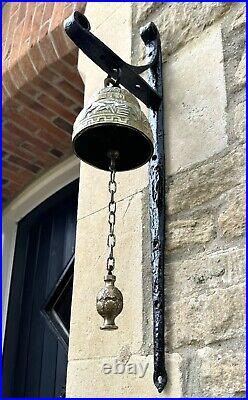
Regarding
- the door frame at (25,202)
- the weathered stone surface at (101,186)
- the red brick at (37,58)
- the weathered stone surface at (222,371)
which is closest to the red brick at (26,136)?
the door frame at (25,202)

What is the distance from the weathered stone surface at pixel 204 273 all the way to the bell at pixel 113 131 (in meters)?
0.29

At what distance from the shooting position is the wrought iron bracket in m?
1.24

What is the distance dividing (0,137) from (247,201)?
1656mm

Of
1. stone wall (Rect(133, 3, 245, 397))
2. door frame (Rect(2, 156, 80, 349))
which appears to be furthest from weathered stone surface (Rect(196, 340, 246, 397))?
door frame (Rect(2, 156, 80, 349))

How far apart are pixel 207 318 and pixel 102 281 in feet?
1.27

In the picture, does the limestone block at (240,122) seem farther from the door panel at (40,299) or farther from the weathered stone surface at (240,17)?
the door panel at (40,299)

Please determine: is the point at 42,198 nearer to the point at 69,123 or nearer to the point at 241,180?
the point at 69,123

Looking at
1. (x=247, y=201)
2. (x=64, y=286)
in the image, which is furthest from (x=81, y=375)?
(x=64, y=286)

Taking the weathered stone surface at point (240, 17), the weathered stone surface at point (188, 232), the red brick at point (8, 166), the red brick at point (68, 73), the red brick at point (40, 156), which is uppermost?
the red brick at point (68, 73)

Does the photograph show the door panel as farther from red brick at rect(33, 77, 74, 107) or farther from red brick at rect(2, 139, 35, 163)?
red brick at rect(33, 77, 74, 107)

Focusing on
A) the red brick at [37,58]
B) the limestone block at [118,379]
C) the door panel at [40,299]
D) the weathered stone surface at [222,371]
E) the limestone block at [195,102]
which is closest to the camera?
the weathered stone surface at [222,371]

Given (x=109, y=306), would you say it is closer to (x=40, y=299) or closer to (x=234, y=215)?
(x=234, y=215)

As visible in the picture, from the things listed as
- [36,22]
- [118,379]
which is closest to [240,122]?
[118,379]

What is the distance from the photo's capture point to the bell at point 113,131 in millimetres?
1234
